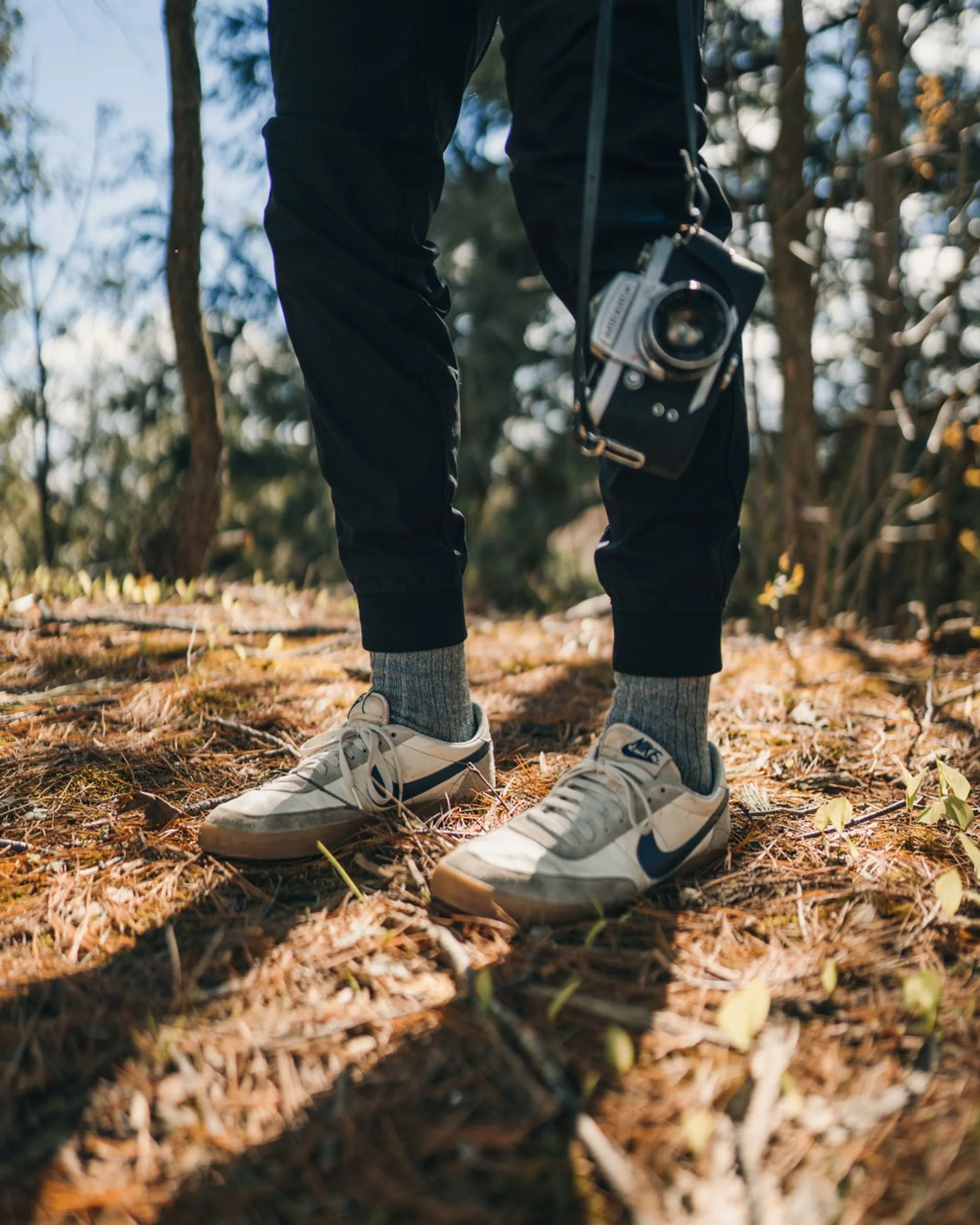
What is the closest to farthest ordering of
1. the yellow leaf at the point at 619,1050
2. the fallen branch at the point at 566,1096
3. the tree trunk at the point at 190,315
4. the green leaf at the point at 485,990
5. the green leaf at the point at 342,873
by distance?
the fallen branch at the point at 566,1096 → the yellow leaf at the point at 619,1050 → the green leaf at the point at 485,990 → the green leaf at the point at 342,873 → the tree trunk at the point at 190,315

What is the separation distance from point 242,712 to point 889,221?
453cm

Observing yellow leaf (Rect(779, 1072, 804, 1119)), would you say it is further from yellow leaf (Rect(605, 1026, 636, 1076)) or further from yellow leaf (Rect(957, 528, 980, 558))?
yellow leaf (Rect(957, 528, 980, 558))

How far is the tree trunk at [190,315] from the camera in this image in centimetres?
350

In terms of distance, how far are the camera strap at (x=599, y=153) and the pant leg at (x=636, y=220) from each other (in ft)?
0.06

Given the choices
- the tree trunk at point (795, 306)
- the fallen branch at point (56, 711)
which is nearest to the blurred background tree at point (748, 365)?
the tree trunk at point (795, 306)

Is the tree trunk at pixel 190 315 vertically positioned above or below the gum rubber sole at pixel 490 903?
above

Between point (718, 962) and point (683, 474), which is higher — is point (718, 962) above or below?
below

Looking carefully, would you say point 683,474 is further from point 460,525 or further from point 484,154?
point 484,154

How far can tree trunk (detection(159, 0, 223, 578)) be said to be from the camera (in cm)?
350

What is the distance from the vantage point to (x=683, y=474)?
40.9 inches

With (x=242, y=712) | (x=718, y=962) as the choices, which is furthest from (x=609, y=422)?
(x=242, y=712)

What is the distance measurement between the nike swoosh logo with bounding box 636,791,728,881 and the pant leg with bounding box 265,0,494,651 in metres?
0.45

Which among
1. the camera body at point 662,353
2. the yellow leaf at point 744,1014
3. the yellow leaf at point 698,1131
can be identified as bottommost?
the yellow leaf at point 698,1131

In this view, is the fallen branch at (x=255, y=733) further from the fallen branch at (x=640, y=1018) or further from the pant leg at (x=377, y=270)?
the fallen branch at (x=640, y=1018)
